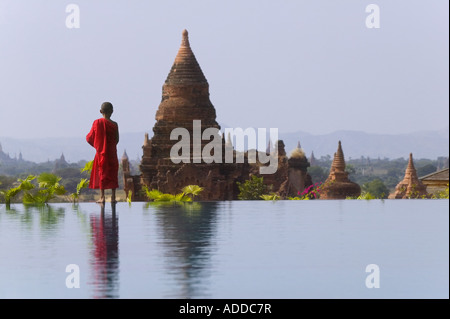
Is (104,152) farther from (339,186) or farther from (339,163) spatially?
(339,163)

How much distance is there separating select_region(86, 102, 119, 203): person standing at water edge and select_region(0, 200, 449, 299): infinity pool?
0.44 meters

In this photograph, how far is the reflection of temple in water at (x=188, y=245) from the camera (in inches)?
281

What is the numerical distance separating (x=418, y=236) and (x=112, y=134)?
4200 millimetres

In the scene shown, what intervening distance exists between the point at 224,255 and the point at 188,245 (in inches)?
27.3

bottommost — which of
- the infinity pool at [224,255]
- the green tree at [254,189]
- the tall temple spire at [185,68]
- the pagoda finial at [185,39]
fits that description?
Answer: the infinity pool at [224,255]

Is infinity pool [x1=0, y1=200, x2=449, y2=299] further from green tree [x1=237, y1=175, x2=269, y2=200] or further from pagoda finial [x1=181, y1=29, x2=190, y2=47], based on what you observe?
pagoda finial [x1=181, y1=29, x2=190, y2=47]

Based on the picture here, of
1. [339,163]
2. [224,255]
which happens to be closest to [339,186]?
[339,163]

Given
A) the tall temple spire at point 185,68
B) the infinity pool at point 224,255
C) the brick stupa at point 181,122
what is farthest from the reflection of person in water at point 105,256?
the tall temple spire at point 185,68

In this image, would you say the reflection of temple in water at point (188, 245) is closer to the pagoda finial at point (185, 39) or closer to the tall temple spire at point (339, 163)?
the pagoda finial at point (185, 39)

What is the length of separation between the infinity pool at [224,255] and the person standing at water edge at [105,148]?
440mm

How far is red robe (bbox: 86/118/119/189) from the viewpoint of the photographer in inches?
487

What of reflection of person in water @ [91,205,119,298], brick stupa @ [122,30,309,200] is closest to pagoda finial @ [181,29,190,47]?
brick stupa @ [122,30,309,200]

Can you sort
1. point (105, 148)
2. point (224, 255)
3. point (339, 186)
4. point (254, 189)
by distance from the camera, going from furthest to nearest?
1. point (339, 186)
2. point (254, 189)
3. point (105, 148)
4. point (224, 255)

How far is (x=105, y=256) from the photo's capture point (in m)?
8.45
